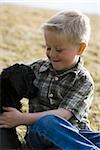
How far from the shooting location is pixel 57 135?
2.58 meters

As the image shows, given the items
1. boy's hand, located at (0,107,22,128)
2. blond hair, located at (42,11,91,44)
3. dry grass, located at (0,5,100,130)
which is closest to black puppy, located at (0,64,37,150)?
boy's hand, located at (0,107,22,128)

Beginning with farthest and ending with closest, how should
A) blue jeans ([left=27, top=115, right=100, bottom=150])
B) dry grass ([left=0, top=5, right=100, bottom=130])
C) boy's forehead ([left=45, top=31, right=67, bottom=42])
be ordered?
dry grass ([left=0, top=5, right=100, bottom=130]), boy's forehead ([left=45, top=31, right=67, bottom=42]), blue jeans ([left=27, top=115, right=100, bottom=150])

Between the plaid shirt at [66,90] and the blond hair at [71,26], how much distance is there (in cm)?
17

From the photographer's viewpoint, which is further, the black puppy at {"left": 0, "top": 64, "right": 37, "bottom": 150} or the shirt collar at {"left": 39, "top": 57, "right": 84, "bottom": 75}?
the shirt collar at {"left": 39, "top": 57, "right": 84, "bottom": 75}

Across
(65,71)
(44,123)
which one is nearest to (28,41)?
(65,71)

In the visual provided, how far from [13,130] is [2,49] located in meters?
3.11

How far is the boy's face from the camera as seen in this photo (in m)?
2.71

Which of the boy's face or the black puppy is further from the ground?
the boy's face

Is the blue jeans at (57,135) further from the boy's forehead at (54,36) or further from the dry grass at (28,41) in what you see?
the dry grass at (28,41)

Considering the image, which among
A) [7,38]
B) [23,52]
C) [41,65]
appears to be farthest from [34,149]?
[7,38]

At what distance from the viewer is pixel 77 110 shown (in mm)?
2748

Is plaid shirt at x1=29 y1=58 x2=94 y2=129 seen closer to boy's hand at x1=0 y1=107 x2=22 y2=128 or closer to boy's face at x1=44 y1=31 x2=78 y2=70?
boy's face at x1=44 y1=31 x2=78 y2=70

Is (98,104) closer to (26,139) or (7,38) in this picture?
(26,139)

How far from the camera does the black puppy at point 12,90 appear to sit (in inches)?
104
